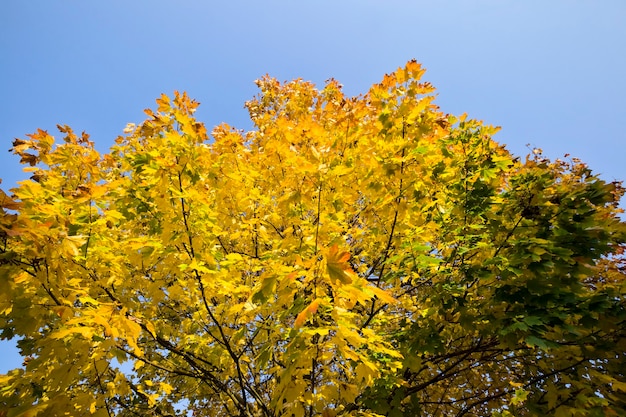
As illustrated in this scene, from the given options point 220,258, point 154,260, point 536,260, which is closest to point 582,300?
point 536,260

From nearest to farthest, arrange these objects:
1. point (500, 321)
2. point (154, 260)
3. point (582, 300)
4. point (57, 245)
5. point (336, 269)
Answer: point (336, 269)
point (57, 245)
point (582, 300)
point (500, 321)
point (154, 260)

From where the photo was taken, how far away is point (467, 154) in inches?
153

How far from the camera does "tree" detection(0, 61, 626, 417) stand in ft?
7.97

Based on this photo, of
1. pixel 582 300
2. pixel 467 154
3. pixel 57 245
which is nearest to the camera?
pixel 57 245

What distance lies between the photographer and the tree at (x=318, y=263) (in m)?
2.43

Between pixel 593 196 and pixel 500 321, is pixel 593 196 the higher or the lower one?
the higher one

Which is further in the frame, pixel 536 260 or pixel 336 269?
pixel 536 260

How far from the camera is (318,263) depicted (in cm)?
233

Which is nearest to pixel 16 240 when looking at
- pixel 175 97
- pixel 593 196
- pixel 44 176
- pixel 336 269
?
pixel 44 176

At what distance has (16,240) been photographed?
2412 mm

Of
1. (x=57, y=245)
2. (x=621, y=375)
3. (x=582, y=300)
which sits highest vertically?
(x=57, y=245)

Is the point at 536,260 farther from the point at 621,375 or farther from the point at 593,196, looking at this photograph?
the point at 621,375

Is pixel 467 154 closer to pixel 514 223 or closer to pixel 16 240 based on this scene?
pixel 514 223

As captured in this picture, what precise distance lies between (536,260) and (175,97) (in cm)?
367
